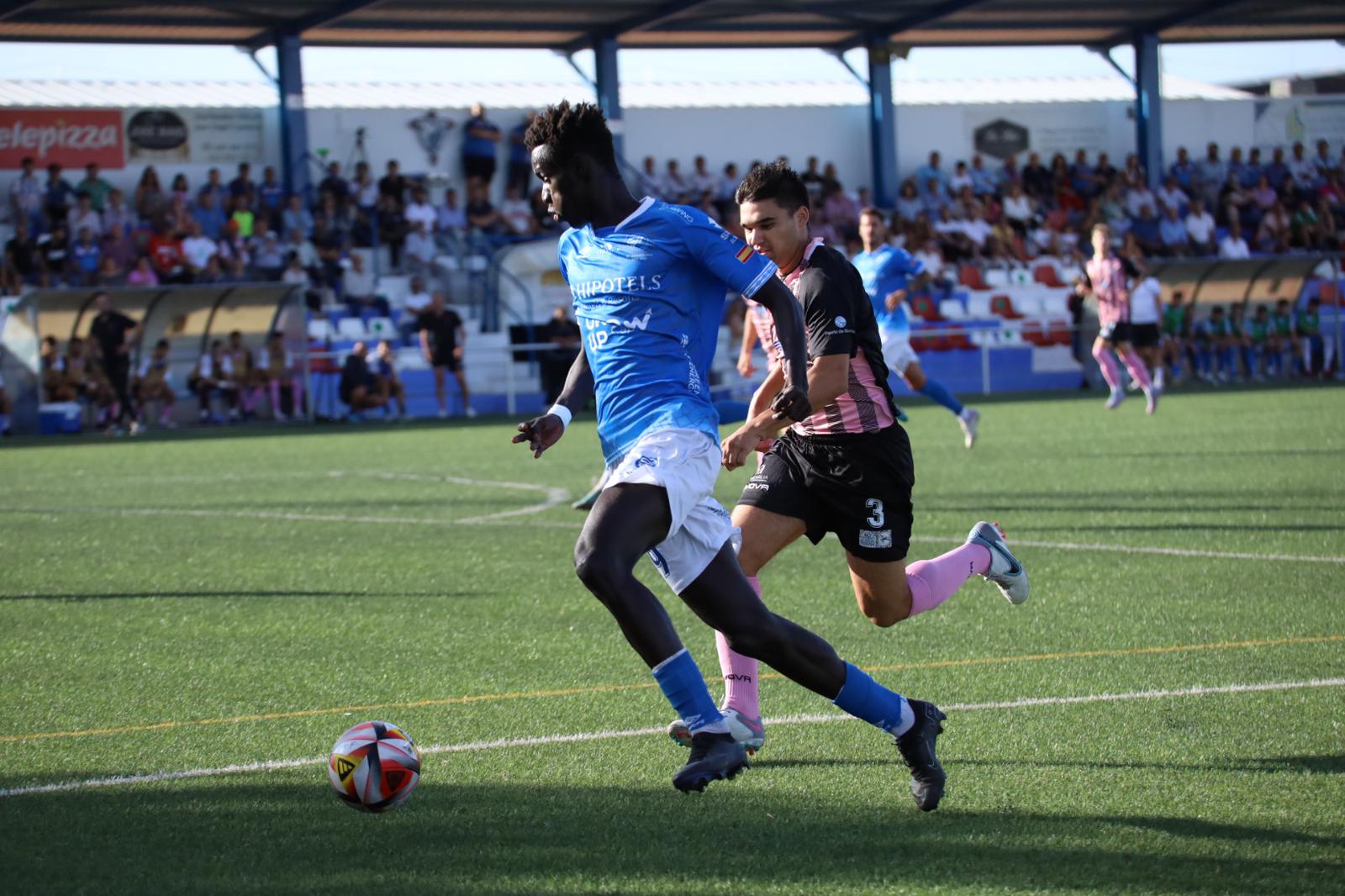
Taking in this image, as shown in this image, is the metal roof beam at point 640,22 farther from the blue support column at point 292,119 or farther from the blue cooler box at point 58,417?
the blue cooler box at point 58,417

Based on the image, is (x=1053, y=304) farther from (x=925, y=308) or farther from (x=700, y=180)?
(x=700, y=180)

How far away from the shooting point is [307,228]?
3067 centimetres

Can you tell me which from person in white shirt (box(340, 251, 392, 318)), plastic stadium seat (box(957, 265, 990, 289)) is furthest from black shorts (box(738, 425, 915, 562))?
plastic stadium seat (box(957, 265, 990, 289))

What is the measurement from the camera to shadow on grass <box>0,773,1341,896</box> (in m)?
3.77

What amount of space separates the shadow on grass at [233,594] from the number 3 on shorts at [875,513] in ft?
11.3

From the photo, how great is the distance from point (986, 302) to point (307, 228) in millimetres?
13278

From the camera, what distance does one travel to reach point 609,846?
4078 millimetres

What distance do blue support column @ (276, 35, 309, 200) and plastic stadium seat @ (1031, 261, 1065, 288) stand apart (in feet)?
48.9

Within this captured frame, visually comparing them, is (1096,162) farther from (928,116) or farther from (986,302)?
(986,302)

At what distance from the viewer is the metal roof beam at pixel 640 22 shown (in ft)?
112

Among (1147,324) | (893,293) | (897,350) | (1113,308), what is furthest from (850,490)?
(1147,324)

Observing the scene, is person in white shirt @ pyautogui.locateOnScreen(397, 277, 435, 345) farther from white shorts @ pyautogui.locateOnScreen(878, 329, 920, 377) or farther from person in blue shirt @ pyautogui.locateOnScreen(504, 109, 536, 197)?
white shorts @ pyautogui.locateOnScreen(878, 329, 920, 377)

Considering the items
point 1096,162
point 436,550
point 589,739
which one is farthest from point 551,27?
point 589,739

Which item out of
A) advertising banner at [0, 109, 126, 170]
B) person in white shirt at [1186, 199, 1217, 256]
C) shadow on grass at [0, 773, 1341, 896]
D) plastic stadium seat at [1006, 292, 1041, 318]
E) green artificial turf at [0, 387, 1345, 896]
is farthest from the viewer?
person in white shirt at [1186, 199, 1217, 256]
